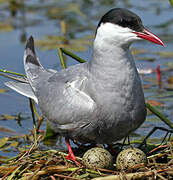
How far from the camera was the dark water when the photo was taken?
22.1ft

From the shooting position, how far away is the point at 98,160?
13.4ft

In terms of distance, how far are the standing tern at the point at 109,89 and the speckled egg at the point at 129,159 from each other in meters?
0.31

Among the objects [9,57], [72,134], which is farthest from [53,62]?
[72,134]

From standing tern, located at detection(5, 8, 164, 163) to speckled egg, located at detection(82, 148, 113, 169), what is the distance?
0.92 ft

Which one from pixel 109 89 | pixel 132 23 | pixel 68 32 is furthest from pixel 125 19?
pixel 68 32

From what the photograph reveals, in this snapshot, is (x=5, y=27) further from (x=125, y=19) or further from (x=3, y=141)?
(x=125, y=19)

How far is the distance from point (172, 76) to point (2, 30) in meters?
3.65

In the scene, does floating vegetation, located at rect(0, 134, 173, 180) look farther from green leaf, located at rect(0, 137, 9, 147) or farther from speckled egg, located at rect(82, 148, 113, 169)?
green leaf, located at rect(0, 137, 9, 147)

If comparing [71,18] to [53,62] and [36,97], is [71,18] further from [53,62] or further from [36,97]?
[36,97]

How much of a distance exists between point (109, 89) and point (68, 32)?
5389 mm

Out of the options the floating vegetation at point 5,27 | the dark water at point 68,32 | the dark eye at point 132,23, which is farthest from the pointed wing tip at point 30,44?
the floating vegetation at point 5,27

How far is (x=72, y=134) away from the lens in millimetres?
4609

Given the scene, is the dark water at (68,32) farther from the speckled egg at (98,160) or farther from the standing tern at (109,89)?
the speckled egg at (98,160)

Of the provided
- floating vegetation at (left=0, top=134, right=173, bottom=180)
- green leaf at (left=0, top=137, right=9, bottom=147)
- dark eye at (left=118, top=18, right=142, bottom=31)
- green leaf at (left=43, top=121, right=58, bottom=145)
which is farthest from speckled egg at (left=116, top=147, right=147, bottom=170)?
green leaf at (left=0, top=137, right=9, bottom=147)
